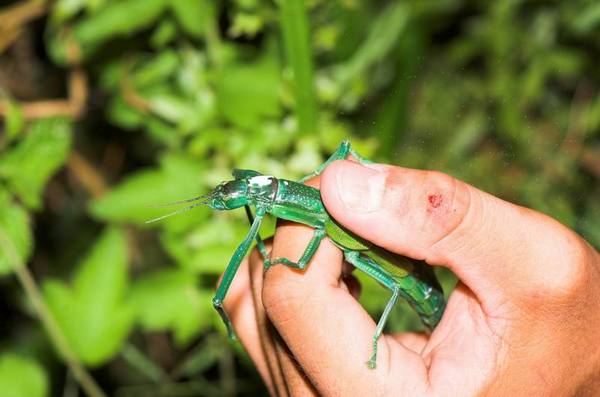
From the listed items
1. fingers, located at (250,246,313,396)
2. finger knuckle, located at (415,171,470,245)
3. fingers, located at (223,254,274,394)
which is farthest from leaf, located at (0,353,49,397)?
finger knuckle, located at (415,171,470,245)

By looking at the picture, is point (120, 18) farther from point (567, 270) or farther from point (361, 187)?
point (567, 270)

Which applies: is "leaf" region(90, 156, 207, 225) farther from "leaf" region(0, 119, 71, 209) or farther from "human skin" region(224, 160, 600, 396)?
"human skin" region(224, 160, 600, 396)

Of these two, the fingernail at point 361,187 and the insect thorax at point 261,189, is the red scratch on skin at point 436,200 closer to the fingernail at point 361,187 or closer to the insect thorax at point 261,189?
the fingernail at point 361,187

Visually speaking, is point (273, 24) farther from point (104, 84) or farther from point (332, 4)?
point (104, 84)

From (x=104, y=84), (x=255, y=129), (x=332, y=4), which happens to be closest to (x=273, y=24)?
(x=332, y=4)

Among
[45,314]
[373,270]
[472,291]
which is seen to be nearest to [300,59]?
[373,270]

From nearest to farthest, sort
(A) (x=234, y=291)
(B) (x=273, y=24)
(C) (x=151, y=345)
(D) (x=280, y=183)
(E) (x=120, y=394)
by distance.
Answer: (D) (x=280, y=183) < (A) (x=234, y=291) < (B) (x=273, y=24) < (E) (x=120, y=394) < (C) (x=151, y=345)

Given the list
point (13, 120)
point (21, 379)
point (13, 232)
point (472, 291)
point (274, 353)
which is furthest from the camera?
point (13, 120)
